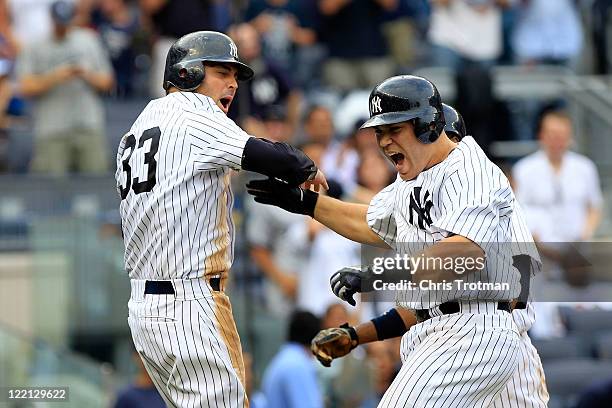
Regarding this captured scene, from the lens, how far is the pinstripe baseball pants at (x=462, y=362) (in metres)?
5.81

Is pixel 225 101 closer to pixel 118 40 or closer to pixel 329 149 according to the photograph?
pixel 329 149

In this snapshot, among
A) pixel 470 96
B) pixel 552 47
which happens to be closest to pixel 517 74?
pixel 552 47

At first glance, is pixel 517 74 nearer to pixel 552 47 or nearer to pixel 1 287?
pixel 552 47

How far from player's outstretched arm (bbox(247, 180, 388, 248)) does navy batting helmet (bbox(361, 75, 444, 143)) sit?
57 centimetres

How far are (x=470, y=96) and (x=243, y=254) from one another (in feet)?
9.43

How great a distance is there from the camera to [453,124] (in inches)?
264

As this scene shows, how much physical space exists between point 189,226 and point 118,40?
287 inches

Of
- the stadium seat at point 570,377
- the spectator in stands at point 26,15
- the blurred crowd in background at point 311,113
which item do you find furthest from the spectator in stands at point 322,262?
the spectator in stands at point 26,15

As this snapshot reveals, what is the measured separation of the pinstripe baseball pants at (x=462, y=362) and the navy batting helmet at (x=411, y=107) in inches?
30.8

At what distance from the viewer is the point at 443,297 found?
6.00m

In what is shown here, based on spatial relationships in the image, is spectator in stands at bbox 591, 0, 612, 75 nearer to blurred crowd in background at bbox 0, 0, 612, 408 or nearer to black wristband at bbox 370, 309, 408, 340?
blurred crowd in background at bbox 0, 0, 612, 408

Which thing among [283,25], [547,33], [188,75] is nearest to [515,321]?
[188,75]

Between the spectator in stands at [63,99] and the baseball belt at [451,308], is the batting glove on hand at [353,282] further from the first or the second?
the spectator in stands at [63,99]

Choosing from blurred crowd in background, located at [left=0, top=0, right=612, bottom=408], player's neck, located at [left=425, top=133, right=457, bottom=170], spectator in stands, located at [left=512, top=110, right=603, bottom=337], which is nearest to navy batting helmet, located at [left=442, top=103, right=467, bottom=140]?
player's neck, located at [left=425, top=133, right=457, bottom=170]
